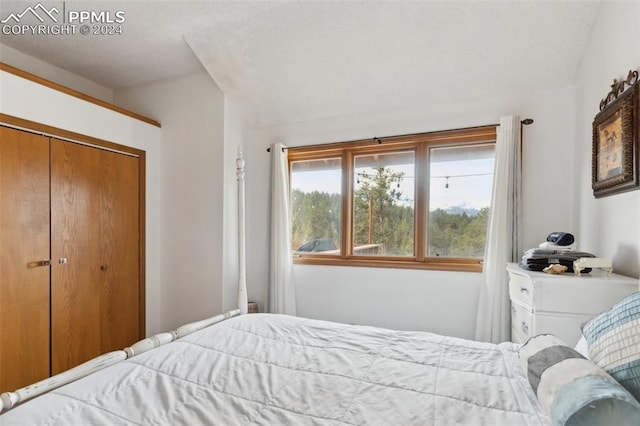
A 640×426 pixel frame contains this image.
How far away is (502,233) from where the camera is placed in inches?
90.7

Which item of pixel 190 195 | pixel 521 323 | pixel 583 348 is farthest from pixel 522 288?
pixel 190 195

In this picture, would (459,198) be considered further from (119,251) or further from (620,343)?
(119,251)

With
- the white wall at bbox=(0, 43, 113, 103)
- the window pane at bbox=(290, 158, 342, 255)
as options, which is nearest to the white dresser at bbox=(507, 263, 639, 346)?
the window pane at bbox=(290, 158, 342, 255)

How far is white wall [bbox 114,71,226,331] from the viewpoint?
2.94 meters

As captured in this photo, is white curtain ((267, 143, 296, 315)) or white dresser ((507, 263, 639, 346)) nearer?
white dresser ((507, 263, 639, 346))

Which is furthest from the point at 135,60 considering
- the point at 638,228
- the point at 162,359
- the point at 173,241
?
the point at 638,228

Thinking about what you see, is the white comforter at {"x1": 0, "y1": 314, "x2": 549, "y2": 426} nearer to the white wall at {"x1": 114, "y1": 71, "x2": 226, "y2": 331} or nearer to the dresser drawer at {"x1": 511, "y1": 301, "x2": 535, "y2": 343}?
the dresser drawer at {"x1": 511, "y1": 301, "x2": 535, "y2": 343}

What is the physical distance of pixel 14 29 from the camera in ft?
8.04

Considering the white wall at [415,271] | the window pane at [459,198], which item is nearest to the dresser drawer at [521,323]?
the white wall at [415,271]

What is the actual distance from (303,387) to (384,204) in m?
2.09

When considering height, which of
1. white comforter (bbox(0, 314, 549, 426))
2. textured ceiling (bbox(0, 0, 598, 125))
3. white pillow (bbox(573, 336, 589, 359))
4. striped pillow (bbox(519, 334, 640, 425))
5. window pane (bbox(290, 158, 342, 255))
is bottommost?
white comforter (bbox(0, 314, 549, 426))

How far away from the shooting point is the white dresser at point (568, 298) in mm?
1499

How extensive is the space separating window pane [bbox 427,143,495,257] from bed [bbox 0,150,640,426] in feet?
A: 4.60

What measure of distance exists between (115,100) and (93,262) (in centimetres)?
188
